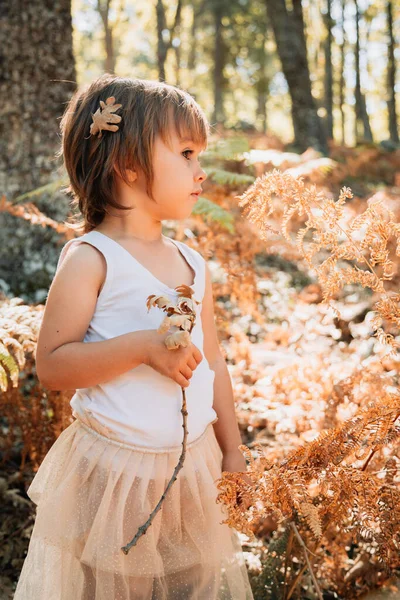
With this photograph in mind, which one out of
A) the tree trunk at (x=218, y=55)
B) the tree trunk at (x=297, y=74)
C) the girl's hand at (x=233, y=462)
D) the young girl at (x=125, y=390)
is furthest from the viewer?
the tree trunk at (x=218, y=55)

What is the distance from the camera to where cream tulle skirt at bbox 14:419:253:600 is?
1.71 meters

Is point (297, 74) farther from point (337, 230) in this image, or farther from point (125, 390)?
point (125, 390)

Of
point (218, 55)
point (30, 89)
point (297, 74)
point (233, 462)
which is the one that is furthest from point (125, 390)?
point (218, 55)

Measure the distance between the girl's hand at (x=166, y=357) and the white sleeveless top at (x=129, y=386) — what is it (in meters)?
0.13

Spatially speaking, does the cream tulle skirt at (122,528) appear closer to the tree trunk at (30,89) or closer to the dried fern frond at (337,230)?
the dried fern frond at (337,230)

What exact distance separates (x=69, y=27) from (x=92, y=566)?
3.86 m

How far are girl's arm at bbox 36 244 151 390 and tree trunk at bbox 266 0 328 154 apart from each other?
10.3 metres

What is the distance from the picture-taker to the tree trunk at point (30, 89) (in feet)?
13.7

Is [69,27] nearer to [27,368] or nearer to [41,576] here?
[27,368]

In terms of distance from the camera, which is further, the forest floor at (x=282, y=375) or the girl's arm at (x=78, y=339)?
the forest floor at (x=282, y=375)

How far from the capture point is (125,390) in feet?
5.74

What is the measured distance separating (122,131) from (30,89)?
9.11 ft

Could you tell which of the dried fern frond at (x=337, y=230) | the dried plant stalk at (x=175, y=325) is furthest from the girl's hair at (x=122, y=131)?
the dried plant stalk at (x=175, y=325)

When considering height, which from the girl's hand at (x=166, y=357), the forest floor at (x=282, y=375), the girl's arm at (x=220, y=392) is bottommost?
the forest floor at (x=282, y=375)
